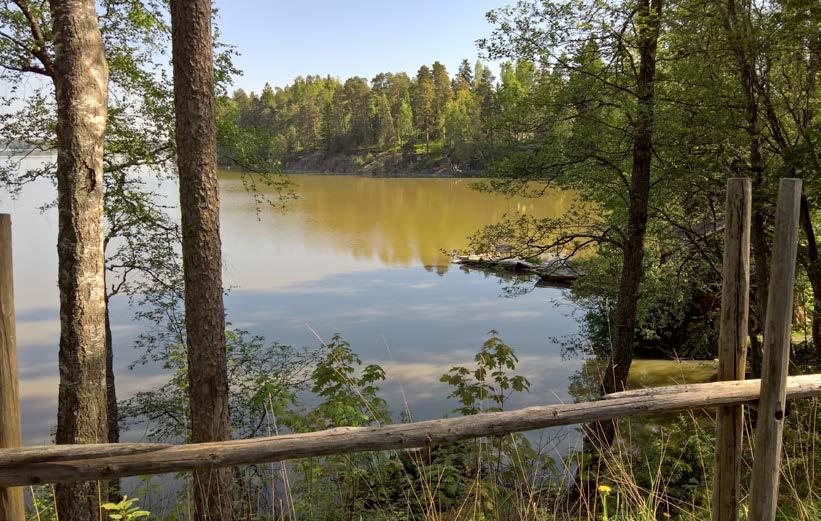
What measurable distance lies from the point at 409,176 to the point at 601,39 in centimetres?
6335

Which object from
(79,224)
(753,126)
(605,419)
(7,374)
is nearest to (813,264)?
(753,126)

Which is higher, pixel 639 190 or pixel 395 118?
pixel 395 118

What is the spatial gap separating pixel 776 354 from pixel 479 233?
720cm

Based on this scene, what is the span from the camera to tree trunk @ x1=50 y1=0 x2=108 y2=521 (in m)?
3.76

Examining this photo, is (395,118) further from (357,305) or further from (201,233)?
(201,233)

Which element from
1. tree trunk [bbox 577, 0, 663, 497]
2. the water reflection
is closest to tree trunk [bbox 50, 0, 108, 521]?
tree trunk [bbox 577, 0, 663, 497]

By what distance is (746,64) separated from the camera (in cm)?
665

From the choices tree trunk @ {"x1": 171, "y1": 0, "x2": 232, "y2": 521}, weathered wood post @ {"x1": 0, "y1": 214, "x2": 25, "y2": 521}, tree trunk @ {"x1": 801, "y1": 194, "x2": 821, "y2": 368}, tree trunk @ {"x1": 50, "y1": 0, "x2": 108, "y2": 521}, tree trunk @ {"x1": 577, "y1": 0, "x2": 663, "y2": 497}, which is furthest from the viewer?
tree trunk @ {"x1": 577, "y1": 0, "x2": 663, "y2": 497}

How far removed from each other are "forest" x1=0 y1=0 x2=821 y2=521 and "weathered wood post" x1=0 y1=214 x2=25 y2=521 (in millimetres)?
968

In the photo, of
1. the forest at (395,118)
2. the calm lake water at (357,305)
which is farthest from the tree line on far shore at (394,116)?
the calm lake water at (357,305)

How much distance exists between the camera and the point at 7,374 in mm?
1978

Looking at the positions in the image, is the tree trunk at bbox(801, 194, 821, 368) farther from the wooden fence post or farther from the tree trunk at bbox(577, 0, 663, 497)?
the wooden fence post

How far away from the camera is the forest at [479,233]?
3951mm

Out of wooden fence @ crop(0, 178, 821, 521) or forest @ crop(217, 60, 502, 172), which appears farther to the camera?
forest @ crop(217, 60, 502, 172)
